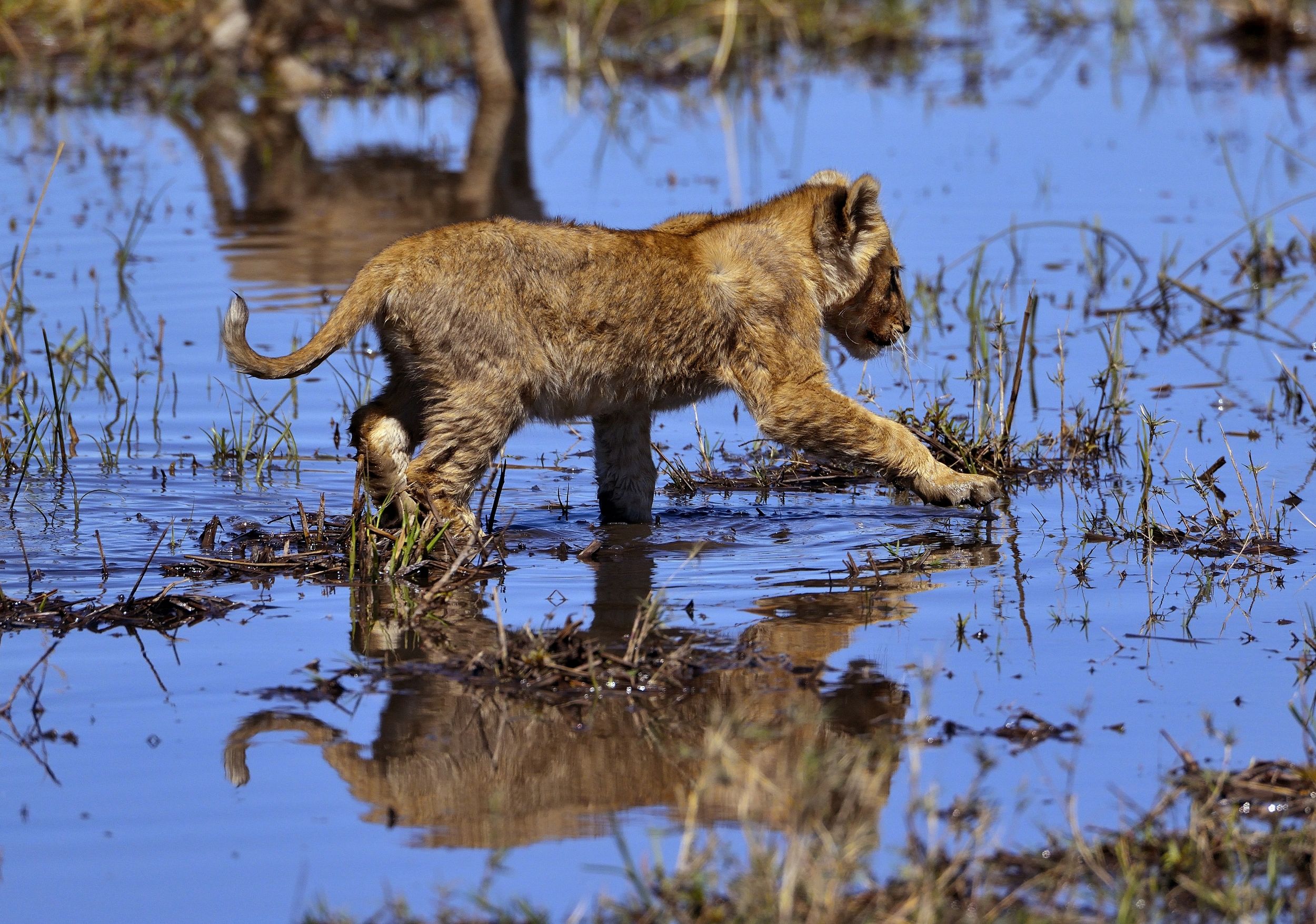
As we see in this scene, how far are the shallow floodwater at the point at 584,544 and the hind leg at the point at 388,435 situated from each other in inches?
20.2

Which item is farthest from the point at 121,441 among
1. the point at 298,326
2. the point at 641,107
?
the point at 641,107

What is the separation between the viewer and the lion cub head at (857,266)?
21.6ft

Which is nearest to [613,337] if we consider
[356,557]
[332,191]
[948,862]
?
[356,557]

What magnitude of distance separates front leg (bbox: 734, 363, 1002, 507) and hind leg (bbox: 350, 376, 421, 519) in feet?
4.04

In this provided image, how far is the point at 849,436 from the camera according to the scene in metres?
6.23

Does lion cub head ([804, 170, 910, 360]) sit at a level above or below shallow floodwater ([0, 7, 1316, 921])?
above

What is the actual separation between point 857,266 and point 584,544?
1.50m

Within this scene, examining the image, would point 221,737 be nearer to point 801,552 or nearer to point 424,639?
point 424,639

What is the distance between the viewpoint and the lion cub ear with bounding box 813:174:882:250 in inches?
257

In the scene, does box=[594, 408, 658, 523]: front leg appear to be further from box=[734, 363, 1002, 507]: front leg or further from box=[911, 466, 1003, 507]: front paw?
box=[911, 466, 1003, 507]: front paw

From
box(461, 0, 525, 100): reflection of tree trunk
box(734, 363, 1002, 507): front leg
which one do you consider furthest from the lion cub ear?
box(461, 0, 525, 100): reflection of tree trunk

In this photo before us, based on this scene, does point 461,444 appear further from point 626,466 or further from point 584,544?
point 626,466

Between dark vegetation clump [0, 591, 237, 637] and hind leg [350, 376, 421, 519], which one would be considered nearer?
dark vegetation clump [0, 591, 237, 637]

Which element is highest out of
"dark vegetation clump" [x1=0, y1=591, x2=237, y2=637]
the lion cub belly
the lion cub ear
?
the lion cub ear
